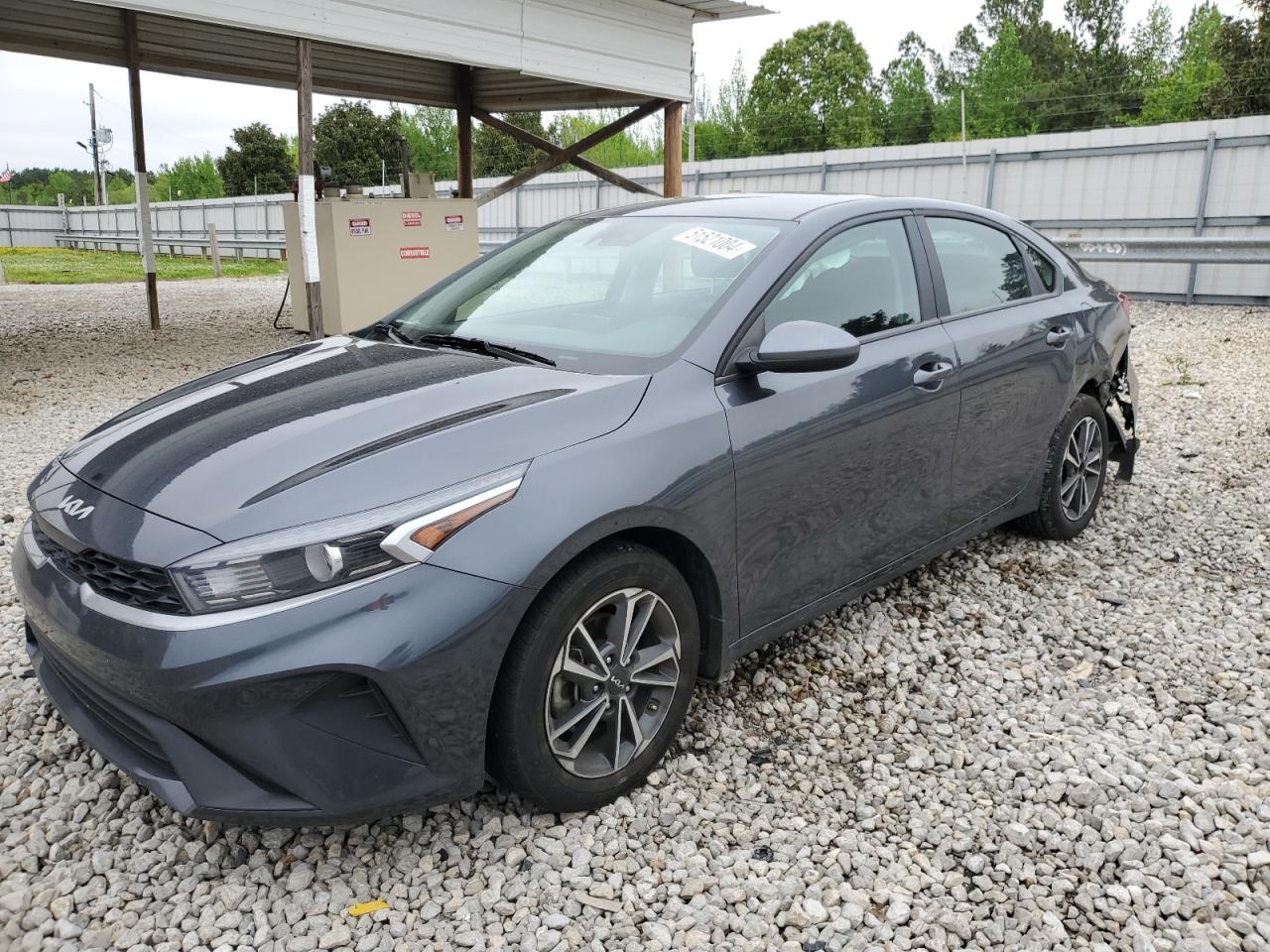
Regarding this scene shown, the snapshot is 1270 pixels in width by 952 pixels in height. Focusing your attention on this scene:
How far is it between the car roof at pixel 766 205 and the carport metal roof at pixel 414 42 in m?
5.21

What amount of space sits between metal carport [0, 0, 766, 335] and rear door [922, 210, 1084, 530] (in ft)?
19.7

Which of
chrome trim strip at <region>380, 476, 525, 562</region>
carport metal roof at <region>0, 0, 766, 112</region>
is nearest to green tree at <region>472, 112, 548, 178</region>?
carport metal roof at <region>0, 0, 766, 112</region>

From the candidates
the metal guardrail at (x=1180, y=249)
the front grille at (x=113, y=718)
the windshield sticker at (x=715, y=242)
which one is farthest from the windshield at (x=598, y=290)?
the metal guardrail at (x=1180, y=249)

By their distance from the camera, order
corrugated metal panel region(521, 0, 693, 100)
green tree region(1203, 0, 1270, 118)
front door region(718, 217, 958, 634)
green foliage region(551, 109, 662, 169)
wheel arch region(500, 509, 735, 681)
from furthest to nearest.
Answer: green foliage region(551, 109, 662, 169) < green tree region(1203, 0, 1270, 118) < corrugated metal panel region(521, 0, 693, 100) < front door region(718, 217, 958, 634) < wheel arch region(500, 509, 735, 681)

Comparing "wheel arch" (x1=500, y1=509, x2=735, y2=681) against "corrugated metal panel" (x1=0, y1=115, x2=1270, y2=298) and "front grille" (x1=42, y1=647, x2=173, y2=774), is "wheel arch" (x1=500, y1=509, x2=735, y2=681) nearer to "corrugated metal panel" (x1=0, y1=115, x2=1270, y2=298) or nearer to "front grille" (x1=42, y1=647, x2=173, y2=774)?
"front grille" (x1=42, y1=647, x2=173, y2=774)

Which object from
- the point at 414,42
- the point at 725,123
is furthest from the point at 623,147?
the point at 414,42

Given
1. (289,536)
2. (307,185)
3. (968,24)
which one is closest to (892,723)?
(289,536)

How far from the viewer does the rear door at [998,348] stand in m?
3.64

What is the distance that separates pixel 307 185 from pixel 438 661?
7.13 metres

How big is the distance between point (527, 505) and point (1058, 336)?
2.85 m

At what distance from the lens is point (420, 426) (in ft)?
7.88

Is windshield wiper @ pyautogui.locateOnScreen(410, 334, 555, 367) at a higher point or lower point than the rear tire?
higher

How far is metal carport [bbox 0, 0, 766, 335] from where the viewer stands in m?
A: 8.12

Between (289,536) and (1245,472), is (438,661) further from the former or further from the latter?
(1245,472)
